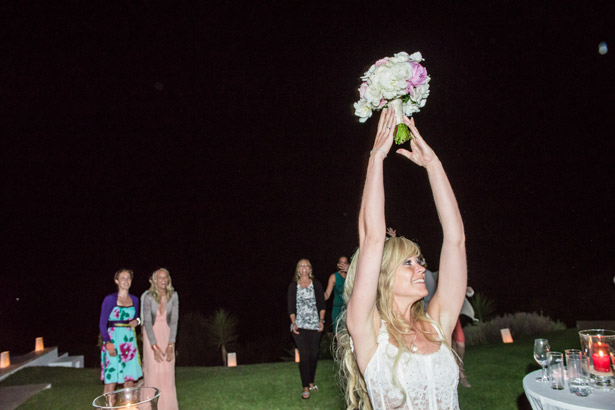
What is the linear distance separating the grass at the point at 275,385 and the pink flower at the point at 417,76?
4.82 meters

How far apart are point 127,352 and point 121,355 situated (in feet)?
0.26

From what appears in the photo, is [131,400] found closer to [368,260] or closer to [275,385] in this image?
[368,260]

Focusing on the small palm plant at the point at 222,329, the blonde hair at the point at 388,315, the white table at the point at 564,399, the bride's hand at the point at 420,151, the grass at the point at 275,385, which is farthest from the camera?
the small palm plant at the point at 222,329

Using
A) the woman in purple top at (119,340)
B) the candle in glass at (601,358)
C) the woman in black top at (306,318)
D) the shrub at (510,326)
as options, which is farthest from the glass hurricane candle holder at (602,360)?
the shrub at (510,326)

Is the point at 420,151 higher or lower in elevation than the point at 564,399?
higher

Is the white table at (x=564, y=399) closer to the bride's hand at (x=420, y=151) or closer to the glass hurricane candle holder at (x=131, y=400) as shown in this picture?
the bride's hand at (x=420, y=151)

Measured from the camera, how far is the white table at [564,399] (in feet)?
7.96

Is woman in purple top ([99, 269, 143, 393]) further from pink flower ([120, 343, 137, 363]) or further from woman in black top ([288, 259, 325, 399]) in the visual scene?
woman in black top ([288, 259, 325, 399])

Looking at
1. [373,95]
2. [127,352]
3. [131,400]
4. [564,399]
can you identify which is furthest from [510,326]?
[131,400]

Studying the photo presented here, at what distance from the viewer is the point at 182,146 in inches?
740

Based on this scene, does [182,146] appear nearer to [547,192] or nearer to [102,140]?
[102,140]

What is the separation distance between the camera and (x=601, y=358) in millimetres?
2748

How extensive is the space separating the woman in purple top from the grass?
1.09 metres

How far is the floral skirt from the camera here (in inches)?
213
